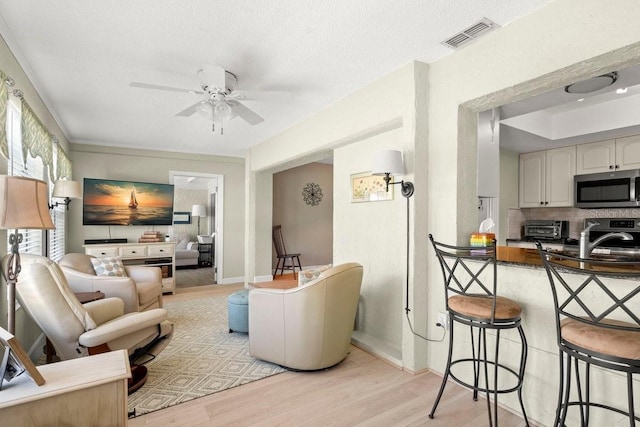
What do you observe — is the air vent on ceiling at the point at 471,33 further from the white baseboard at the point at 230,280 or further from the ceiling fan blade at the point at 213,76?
the white baseboard at the point at 230,280

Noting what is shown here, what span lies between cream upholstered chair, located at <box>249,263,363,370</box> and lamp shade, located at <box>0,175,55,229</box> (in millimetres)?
1545

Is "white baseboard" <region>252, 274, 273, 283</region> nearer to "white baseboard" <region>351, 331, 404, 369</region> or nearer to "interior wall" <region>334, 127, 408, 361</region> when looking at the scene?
"interior wall" <region>334, 127, 408, 361</region>

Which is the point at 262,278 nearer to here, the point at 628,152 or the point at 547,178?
the point at 547,178

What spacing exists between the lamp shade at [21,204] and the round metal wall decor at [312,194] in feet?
18.3

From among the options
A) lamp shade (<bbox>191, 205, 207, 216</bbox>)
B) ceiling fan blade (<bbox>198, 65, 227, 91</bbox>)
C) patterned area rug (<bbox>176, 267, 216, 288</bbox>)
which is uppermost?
ceiling fan blade (<bbox>198, 65, 227, 91</bbox>)

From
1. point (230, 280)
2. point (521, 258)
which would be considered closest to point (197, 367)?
point (521, 258)

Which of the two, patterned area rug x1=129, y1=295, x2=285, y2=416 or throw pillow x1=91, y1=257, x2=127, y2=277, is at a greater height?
throw pillow x1=91, y1=257, x2=127, y2=277

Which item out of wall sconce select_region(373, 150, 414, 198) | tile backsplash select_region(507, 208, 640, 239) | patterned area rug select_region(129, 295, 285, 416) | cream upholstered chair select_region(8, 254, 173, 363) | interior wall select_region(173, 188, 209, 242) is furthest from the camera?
interior wall select_region(173, 188, 209, 242)

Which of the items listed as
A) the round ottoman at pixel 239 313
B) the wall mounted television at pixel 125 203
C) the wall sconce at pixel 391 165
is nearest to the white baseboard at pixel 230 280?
the wall mounted television at pixel 125 203

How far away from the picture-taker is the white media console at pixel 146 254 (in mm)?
5125

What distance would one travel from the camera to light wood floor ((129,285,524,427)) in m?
2.04

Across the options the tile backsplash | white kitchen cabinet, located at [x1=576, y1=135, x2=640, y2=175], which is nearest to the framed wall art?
the tile backsplash

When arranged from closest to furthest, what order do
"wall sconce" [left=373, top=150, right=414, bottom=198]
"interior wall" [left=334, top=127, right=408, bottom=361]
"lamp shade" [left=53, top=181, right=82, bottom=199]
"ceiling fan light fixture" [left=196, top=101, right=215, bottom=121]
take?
"wall sconce" [left=373, top=150, right=414, bottom=198] → "ceiling fan light fixture" [left=196, top=101, right=215, bottom=121] → "interior wall" [left=334, top=127, right=408, bottom=361] → "lamp shade" [left=53, top=181, right=82, bottom=199]

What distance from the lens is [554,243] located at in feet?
15.3
